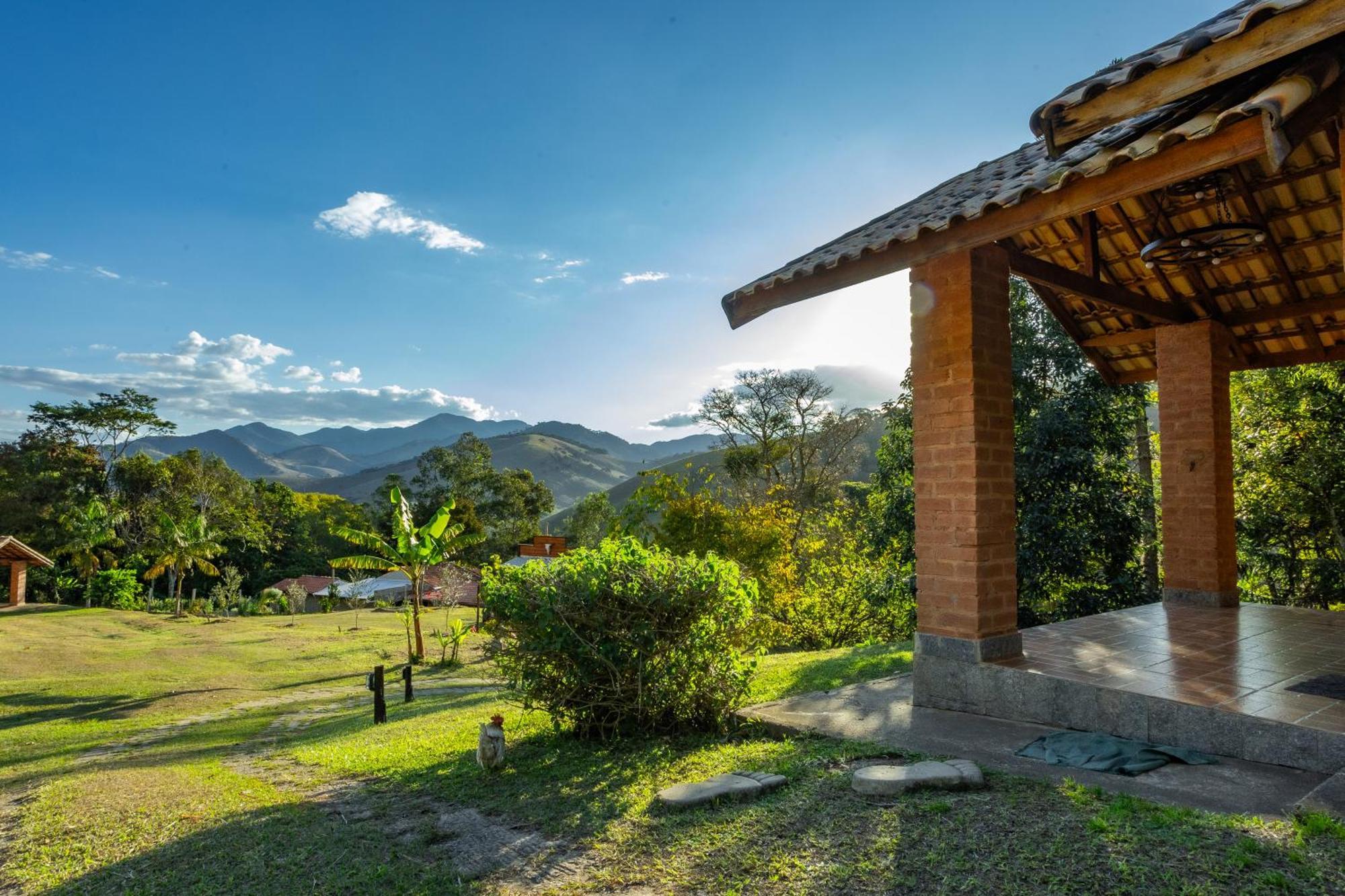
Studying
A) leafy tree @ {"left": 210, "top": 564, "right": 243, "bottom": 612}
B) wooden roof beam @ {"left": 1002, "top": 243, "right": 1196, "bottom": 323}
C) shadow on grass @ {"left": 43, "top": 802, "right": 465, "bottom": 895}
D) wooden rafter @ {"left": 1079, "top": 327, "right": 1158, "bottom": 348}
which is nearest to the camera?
shadow on grass @ {"left": 43, "top": 802, "right": 465, "bottom": 895}

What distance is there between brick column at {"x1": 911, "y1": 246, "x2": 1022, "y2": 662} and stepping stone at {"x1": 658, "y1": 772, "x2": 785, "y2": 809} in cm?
195

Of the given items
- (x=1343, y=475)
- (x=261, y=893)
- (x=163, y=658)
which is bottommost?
(x=163, y=658)

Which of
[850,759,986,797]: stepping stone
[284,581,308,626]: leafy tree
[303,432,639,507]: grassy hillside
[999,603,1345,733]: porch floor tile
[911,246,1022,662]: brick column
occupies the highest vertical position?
[303,432,639,507]: grassy hillside

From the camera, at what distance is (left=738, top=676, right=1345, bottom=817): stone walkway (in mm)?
3397

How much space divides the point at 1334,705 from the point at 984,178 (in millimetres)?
4265

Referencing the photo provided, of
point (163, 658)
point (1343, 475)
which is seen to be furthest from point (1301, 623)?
point (163, 658)

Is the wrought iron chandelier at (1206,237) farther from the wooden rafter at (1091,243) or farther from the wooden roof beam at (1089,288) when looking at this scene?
the wooden roof beam at (1089,288)

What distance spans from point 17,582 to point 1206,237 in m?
37.6

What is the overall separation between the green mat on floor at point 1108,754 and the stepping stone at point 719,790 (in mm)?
1528

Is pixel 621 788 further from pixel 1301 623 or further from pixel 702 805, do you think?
pixel 1301 623

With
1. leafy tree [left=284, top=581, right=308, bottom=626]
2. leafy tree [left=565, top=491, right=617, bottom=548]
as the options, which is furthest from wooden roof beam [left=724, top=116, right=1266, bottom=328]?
leafy tree [left=565, top=491, right=617, bottom=548]

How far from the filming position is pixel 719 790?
386cm

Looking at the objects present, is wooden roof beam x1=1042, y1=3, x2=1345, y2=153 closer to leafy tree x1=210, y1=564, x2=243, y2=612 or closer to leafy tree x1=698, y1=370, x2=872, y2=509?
leafy tree x1=698, y1=370, x2=872, y2=509

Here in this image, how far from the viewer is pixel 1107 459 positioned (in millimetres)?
13133
